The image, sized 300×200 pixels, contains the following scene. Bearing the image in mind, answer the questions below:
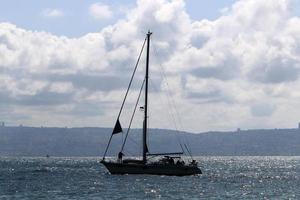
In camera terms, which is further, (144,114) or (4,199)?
(144,114)

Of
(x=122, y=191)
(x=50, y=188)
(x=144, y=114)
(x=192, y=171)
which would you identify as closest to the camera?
(x=122, y=191)

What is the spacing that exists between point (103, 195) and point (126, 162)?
35115 mm

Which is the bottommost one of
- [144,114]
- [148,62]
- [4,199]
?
[4,199]

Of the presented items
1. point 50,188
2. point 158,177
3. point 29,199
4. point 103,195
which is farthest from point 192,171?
point 29,199

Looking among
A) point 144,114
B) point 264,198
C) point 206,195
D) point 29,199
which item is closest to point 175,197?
point 206,195

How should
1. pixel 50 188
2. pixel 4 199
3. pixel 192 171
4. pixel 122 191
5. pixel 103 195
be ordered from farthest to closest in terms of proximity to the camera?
pixel 192 171 < pixel 50 188 < pixel 122 191 < pixel 103 195 < pixel 4 199

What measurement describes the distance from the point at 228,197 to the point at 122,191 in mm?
15291

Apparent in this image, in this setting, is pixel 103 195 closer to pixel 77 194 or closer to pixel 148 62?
pixel 77 194

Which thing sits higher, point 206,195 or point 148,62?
point 148,62

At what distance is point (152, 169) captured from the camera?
11756 centimetres

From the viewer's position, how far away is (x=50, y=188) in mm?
99000

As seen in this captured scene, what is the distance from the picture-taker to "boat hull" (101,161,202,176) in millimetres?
117500

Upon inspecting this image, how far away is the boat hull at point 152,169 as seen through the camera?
117500 mm

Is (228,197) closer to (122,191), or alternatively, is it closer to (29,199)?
(122,191)
